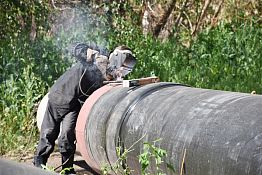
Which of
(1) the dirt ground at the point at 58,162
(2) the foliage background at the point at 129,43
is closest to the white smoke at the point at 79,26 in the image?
(2) the foliage background at the point at 129,43

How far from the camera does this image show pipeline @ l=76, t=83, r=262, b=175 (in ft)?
11.4

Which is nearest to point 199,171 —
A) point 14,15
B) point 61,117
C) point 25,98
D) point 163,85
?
point 163,85

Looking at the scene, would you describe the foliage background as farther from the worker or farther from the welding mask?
the welding mask

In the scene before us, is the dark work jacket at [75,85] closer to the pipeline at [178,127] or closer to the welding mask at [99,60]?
the welding mask at [99,60]

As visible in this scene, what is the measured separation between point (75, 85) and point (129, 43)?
502cm

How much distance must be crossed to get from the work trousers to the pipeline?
0.16 metres

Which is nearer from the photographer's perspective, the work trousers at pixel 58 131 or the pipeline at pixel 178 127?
the pipeline at pixel 178 127

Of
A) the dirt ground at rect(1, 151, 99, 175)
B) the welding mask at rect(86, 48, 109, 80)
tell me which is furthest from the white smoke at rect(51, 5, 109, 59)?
the welding mask at rect(86, 48, 109, 80)

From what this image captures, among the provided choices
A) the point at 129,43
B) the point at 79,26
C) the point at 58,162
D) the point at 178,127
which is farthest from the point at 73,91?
the point at 79,26

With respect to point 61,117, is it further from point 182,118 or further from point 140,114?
point 182,118

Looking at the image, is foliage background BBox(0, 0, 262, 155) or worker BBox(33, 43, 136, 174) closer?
worker BBox(33, 43, 136, 174)

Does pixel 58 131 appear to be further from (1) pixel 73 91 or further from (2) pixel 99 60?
(2) pixel 99 60

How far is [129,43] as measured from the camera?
10.3 meters

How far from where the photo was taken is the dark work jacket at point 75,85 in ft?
17.4
